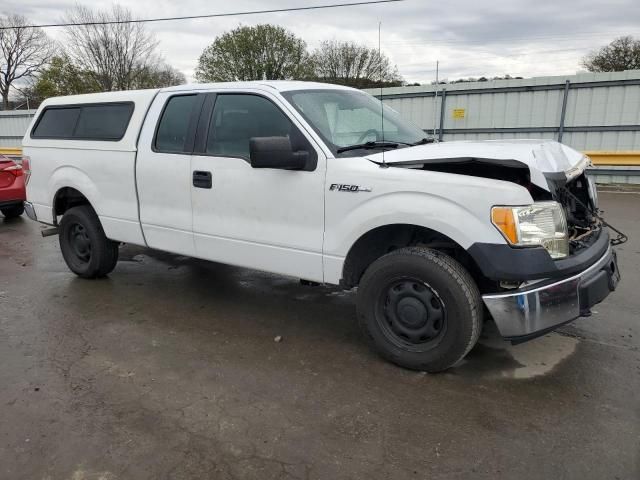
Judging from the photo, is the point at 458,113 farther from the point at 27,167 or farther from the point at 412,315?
the point at 412,315

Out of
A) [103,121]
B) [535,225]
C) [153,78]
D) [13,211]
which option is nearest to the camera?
[535,225]

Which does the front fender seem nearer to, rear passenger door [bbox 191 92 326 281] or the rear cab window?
rear passenger door [bbox 191 92 326 281]

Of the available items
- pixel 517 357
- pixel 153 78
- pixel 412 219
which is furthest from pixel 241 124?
pixel 153 78

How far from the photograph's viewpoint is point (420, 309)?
3.34 metres

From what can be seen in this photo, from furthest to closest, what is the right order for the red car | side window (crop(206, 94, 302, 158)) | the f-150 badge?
1. the red car
2. side window (crop(206, 94, 302, 158))
3. the f-150 badge

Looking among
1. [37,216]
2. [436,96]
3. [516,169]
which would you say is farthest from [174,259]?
[436,96]

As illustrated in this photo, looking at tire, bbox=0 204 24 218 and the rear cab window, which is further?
tire, bbox=0 204 24 218

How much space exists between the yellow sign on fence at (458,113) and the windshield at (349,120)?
10.3 m

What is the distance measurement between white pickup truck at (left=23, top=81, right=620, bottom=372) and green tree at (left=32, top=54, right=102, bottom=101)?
1207 inches

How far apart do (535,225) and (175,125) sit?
3076 millimetres

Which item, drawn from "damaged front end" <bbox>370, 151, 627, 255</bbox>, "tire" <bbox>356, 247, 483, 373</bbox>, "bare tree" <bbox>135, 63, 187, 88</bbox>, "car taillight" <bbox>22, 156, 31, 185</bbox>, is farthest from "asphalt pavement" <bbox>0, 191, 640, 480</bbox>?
"bare tree" <bbox>135, 63, 187, 88</bbox>

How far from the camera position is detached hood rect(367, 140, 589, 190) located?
3.07 metres

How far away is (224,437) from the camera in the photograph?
2.79 meters

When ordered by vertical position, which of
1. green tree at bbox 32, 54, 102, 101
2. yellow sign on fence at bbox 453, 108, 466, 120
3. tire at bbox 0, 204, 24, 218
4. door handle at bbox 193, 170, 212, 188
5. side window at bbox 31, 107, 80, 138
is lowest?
tire at bbox 0, 204, 24, 218
